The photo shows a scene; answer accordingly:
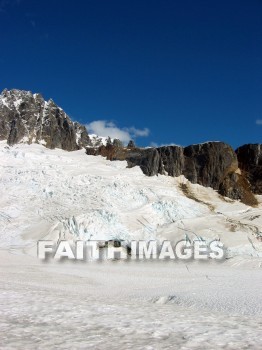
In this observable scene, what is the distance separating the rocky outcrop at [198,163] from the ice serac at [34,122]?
7832 mm

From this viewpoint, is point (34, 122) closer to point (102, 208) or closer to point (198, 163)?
point (198, 163)

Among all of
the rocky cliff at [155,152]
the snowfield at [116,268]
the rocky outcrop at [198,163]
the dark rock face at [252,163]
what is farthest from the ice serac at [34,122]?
the dark rock face at [252,163]

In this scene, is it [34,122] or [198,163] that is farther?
[34,122]

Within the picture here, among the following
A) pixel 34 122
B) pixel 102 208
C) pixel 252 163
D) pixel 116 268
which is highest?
pixel 34 122

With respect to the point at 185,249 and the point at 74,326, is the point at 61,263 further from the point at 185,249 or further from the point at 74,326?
the point at 74,326

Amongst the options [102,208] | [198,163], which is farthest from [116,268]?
[198,163]

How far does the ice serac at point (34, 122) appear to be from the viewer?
270 ft

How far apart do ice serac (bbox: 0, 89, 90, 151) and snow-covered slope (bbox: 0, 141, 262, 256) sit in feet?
39.0

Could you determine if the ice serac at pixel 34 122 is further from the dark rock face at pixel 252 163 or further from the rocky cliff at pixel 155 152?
the dark rock face at pixel 252 163

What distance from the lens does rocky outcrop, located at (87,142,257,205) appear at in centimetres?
7406

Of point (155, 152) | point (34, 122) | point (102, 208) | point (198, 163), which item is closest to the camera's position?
point (102, 208)

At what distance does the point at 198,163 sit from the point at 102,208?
30.4 metres

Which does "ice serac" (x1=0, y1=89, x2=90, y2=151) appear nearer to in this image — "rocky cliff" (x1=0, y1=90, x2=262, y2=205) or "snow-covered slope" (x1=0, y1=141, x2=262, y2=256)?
"rocky cliff" (x1=0, y1=90, x2=262, y2=205)

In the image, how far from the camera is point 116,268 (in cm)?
4222
